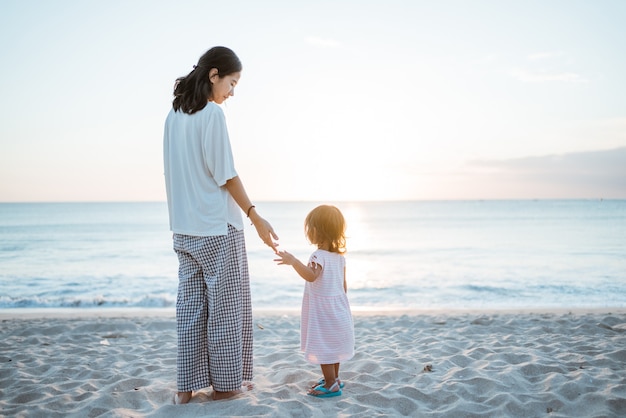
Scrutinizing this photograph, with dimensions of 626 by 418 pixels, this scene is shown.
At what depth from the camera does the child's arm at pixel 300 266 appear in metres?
2.87

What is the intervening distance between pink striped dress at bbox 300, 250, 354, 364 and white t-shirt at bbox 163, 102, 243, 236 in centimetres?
67

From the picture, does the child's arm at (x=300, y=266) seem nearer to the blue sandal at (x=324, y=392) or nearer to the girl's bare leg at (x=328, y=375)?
the girl's bare leg at (x=328, y=375)

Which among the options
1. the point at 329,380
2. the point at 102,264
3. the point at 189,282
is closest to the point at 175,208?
the point at 189,282

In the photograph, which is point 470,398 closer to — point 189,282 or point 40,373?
point 189,282

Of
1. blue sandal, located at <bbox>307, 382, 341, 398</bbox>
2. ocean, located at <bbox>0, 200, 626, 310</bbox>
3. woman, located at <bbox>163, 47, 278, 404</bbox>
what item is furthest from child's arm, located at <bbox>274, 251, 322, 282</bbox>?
ocean, located at <bbox>0, 200, 626, 310</bbox>

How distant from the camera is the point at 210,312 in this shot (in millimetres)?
2812

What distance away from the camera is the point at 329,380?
3.12 meters

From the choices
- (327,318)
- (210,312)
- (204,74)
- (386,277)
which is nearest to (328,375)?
(327,318)

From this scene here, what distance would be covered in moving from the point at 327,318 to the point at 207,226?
3.25 ft

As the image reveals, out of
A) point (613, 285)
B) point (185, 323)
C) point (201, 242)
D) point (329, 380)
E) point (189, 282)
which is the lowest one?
point (613, 285)

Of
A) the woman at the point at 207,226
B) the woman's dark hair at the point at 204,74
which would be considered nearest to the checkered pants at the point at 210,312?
the woman at the point at 207,226

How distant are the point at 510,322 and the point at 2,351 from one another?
5155 mm

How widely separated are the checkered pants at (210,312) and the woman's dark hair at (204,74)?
0.77m

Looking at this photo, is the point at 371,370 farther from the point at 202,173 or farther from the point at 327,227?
the point at 202,173
